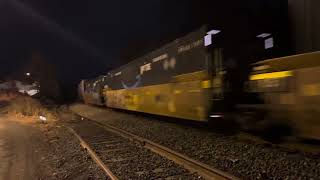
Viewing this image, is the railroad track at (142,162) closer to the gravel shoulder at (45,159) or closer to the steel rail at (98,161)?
the steel rail at (98,161)

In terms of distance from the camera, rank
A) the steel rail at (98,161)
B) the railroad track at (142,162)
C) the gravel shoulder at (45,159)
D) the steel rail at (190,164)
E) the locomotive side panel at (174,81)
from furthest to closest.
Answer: the locomotive side panel at (174,81) → the gravel shoulder at (45,159) → the steel rail at (98,161) → the railroad track at (142,162) → the steel rail at (190,164)

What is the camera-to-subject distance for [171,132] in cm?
1783

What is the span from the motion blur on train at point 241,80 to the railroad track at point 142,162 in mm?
2347

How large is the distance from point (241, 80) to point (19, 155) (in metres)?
7.01

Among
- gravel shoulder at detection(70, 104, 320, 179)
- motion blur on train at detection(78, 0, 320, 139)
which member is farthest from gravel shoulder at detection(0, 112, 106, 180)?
motion blur on train at detection(78, 0, 320, 139)

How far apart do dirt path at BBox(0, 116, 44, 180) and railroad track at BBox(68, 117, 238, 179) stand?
155 centimetres

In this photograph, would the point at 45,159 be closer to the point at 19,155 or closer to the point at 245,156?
the point at 19,155

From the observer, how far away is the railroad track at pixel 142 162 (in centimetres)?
961

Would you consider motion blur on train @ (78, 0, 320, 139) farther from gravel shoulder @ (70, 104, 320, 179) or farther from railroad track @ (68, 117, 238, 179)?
railroad track @ (68, 117, 238, 179)

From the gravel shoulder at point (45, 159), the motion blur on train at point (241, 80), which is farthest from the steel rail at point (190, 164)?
the motion blur on train at point (241, 80)

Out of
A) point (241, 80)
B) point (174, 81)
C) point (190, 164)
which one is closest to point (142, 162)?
point (190, 164)

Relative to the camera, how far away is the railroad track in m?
9.61

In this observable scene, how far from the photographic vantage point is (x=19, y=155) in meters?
15.4

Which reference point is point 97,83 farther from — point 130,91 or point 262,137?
point 262,137
